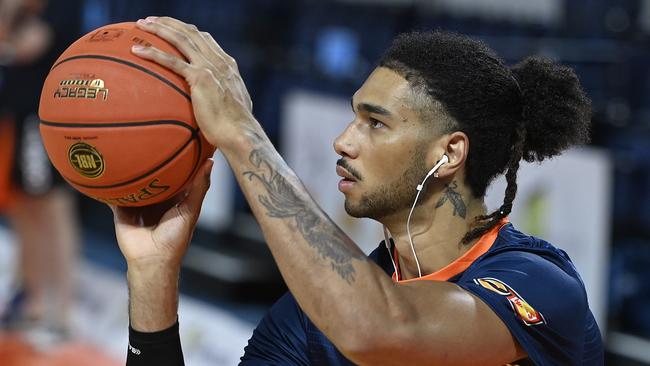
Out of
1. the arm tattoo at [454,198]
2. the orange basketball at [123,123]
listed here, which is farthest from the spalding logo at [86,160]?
the arm tattoo at [454,198]

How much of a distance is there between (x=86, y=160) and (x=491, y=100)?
0.99 m

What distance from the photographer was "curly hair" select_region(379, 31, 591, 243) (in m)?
2.57

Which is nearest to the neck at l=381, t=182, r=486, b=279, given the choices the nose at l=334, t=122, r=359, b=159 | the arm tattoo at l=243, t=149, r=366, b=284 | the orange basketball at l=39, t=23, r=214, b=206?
the nose at l=334, t=122, r=359, b=159

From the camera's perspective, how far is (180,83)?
8.00ft

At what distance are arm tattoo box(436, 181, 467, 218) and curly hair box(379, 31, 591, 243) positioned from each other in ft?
0.13

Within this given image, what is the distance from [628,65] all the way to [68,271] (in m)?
3.56

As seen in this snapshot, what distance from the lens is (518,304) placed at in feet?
7.57

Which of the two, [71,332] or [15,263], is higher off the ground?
[15,263]

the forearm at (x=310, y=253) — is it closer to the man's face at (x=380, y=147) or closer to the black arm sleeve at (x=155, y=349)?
the man's face at (x=380, y=147)

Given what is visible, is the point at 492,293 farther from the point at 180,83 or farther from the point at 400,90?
the point at 180,83

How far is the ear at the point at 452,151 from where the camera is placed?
8.44 feet

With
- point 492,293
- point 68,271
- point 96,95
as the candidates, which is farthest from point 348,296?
point 68,271

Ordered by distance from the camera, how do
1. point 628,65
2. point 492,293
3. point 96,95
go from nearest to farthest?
point 492,293, point 96,95, point 628,65

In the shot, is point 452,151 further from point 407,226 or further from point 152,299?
point 152,299
